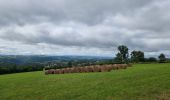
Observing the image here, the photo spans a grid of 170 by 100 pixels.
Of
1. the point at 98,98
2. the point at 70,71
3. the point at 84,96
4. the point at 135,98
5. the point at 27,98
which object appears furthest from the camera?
the point at 70,71

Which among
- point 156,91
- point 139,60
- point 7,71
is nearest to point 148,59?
point 139,60

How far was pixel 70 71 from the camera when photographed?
4481 centimetres

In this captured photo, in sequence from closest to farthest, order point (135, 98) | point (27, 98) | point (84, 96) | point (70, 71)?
point (135, 98) → point (84, 96) → point (27, 98) → point (70, 71)

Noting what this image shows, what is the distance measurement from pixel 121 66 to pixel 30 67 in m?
37.1

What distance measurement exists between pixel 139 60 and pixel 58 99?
249 feet

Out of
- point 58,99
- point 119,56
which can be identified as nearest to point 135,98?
point 58,99

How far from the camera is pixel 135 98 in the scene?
12.2 m

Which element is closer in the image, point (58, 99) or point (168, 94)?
point (168, 94)

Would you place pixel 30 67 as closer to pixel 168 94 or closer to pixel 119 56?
pixel 119 56

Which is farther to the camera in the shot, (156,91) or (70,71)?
(70,71)

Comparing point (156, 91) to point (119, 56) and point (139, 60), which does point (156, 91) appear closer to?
point (139, 60)

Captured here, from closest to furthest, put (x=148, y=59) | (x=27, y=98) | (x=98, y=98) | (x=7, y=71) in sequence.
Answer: (x=98, y=98), (x=27, y=98), (x=7, y=71), (x=148, y=59)

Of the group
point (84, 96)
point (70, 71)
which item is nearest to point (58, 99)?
point (84, 96)

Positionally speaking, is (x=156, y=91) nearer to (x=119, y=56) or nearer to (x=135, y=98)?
(x=135, y=98)
